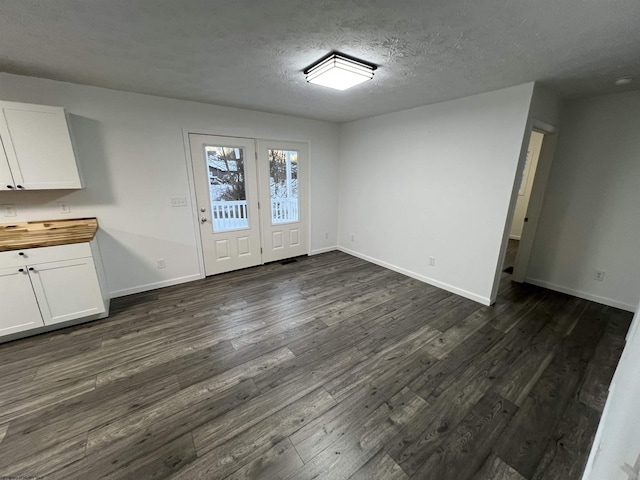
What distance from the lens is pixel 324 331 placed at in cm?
254

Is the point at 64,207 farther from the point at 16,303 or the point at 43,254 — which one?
the point at 16,303

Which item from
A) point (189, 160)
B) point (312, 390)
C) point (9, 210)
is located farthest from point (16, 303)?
point (312, 390)

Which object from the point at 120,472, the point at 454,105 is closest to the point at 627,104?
the point at 454,105

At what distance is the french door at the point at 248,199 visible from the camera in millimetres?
3564

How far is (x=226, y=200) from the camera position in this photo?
3777 mm

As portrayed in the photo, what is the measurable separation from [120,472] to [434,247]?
3.66 meters

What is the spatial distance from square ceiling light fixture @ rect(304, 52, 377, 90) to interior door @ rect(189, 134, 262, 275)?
1.86 metres

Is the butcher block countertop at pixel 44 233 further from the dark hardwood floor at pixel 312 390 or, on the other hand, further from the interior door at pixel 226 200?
the interior door at pixel 226 200

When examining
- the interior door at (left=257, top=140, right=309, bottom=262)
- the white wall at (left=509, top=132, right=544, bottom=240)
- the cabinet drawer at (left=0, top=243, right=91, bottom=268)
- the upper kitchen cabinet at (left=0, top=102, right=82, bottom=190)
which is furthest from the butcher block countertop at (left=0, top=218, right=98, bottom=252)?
the white wall at (left=509, top=132, right=544, bottom=240)

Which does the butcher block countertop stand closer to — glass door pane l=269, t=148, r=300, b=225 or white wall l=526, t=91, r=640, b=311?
glass door pane l=269, t=148, r=300, b=225

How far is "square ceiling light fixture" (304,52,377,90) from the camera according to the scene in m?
1.93

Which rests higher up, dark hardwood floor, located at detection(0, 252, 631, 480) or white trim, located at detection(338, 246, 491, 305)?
white trim, located at detection(338, 246, 491, 305)

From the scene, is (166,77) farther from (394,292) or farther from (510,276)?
(510,276)

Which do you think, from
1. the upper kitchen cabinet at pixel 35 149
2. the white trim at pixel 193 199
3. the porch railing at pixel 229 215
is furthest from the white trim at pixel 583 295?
the upper kitchen cabinet at pixel 35 149
